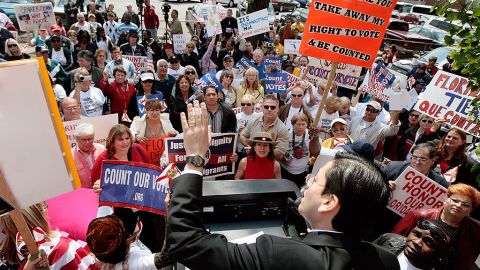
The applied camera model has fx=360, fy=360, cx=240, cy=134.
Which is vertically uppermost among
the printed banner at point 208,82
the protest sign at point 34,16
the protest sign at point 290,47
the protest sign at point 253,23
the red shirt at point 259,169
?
the protest sign at point 34,16

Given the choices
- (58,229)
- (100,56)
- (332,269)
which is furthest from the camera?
(100,56)

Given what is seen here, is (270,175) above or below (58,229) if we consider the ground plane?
below

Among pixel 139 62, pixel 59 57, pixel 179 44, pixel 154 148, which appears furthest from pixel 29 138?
pixel 179 44

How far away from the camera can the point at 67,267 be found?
2285 millimetres

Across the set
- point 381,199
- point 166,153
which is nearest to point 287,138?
point 166,153

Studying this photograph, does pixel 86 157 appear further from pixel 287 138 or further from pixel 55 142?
pixel 287 138

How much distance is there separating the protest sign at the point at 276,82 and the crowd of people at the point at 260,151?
295 millimetres

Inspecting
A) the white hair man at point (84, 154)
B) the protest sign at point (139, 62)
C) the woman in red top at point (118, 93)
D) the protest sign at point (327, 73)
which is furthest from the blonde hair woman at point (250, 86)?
the white hair man at point (84, 154)

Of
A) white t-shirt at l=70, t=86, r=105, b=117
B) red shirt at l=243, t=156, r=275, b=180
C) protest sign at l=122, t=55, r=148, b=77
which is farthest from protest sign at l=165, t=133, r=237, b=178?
protest sign at l=122, t=55, r=148, b=77

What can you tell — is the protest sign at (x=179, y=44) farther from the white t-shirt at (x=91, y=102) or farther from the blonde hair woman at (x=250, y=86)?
the white t-shirt at (x=91, y=102)

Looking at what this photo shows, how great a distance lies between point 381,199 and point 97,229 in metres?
1.68

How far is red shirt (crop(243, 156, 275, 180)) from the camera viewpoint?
3.98 m

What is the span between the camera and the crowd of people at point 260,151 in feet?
7.30

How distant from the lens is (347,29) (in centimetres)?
415
